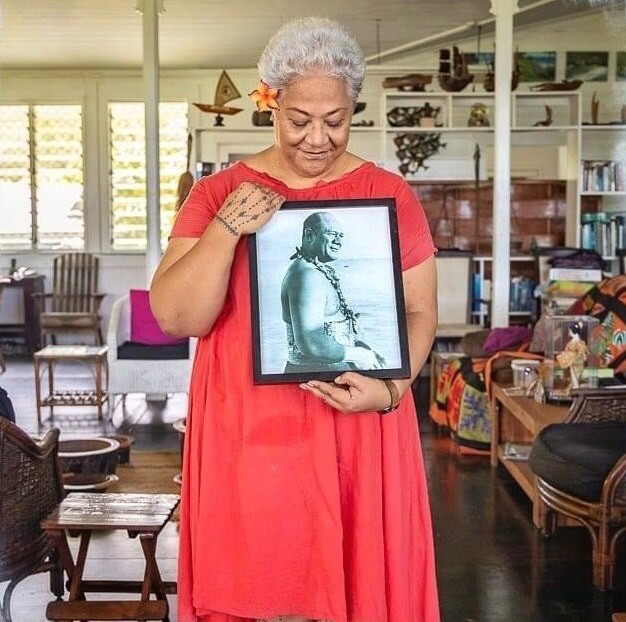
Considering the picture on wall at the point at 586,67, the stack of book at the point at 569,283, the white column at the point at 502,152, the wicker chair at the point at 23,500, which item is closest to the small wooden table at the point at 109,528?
the wicker chair at the point at 23,500

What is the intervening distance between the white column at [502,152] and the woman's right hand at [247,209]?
501cm

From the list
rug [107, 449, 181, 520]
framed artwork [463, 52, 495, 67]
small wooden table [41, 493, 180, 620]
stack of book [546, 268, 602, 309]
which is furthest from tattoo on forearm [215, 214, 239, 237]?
framed artwork [463, 52, 495, 67]

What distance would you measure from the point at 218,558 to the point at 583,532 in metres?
2.96

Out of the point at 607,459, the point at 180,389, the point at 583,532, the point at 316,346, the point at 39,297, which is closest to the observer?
the point at 316,346

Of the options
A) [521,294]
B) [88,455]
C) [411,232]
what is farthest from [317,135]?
[521,294]

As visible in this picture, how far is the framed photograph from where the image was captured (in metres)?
1.55

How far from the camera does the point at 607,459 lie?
11.7 feet

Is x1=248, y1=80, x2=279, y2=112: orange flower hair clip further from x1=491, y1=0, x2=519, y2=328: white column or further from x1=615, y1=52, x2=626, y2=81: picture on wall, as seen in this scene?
x1=615, y1=52, x2=626, y2=81: picture on wall

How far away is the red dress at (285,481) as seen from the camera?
1606 mm

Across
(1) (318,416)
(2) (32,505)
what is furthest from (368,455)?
(2) (32,505)

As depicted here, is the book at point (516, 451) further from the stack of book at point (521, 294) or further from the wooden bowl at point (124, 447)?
the stack of book at point (521, 294)

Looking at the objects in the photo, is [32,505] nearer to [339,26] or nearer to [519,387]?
[339,26]

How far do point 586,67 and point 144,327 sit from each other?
506cm

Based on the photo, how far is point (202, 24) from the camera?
8.05 metres
